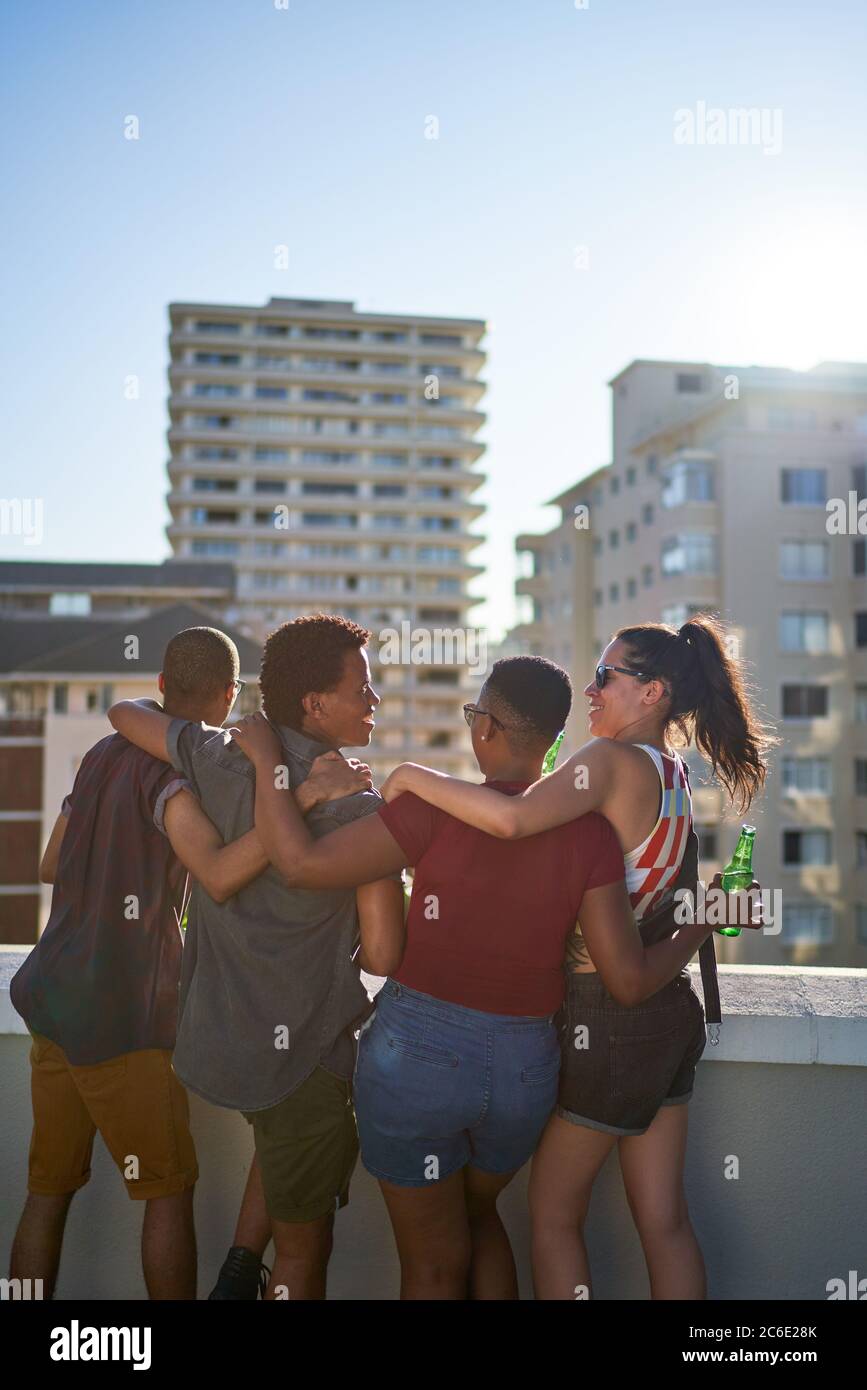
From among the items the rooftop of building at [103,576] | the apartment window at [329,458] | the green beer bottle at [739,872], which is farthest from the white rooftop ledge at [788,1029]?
the apartment window at [329,458]

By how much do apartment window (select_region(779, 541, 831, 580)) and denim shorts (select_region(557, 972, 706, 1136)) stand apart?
40436 mm

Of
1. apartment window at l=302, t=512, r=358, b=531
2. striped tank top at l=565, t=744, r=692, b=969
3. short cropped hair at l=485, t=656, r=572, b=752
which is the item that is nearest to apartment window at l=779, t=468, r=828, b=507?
apartment window at l=302, t=512, r=358, b=531

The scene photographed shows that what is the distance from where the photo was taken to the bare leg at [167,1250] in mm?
2434

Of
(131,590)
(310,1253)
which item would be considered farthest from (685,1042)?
(131,590)

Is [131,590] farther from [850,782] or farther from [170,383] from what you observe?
[850,782]

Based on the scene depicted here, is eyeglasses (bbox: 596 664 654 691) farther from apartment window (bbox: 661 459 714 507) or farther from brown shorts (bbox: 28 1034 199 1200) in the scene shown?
apartment window (bbox: 661 459 714 507)

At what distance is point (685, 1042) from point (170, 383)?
79.9m

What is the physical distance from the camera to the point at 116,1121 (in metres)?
2.42

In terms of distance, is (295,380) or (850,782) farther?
(295,380)

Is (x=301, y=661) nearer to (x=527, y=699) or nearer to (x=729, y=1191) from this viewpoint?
(x=527, y=699)

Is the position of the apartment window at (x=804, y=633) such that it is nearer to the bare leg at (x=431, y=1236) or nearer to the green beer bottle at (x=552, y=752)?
the green beer bottle at (x=552, y=752)

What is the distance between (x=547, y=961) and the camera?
2.16m

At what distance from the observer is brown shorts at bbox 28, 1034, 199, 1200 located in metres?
2.42

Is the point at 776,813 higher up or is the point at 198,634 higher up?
the point at 198,634
